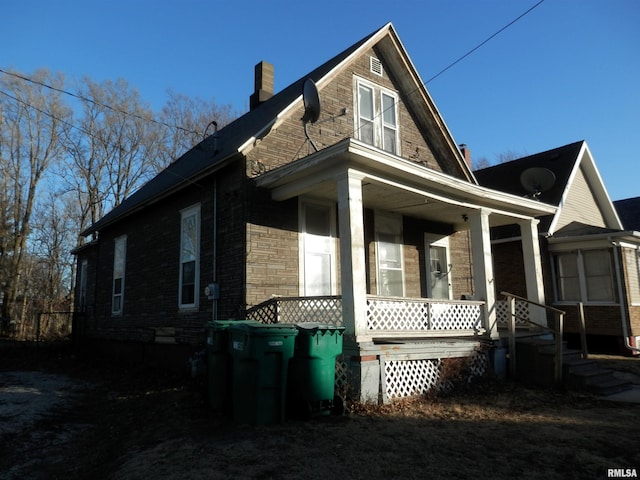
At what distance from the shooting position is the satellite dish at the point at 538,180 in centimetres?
1461

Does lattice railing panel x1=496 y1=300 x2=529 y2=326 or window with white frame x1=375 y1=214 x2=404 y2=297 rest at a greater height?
window with white frame x1=375 y1=214 x2=404 y2=297

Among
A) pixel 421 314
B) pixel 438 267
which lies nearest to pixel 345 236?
pixel 421 314

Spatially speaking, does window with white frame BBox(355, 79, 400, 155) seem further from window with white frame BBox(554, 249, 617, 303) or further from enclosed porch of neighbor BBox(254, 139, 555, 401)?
window with white frame BBox(554, 249, 617, 303)

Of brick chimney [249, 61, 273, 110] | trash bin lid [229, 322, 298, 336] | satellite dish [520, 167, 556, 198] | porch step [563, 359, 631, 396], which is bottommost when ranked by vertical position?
porch step [563, 359, 631, 396]

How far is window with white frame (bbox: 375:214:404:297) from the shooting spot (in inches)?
440

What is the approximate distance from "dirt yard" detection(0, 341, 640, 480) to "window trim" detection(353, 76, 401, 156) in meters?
6.44

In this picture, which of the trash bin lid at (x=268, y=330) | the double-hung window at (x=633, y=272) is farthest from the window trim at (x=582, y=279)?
the trash bin lid at (x=268, y=330)

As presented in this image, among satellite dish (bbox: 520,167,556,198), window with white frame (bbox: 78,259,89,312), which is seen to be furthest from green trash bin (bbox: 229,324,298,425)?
window with white frame (bbox: 78,259,89,312)

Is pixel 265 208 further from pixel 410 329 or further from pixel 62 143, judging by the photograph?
pixel 62 143

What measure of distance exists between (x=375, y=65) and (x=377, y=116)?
56.6 inches

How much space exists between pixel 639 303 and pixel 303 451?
1427 cm

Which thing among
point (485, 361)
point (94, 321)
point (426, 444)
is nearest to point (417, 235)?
point (485, 361)

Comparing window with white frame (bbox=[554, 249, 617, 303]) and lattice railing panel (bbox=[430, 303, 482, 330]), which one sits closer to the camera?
lattice railing panel (bbox=[430, 303, 482, 330])

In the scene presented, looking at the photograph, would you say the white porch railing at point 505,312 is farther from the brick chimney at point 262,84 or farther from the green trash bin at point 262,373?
the brick chimney at point 262,84
